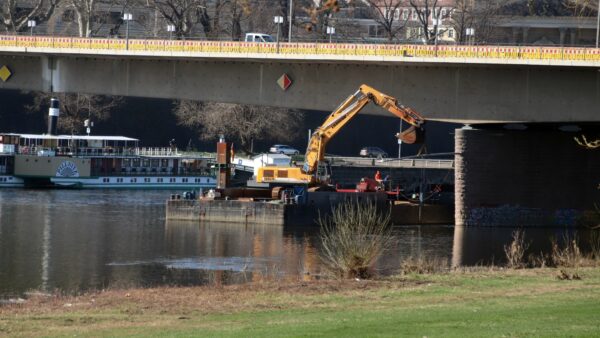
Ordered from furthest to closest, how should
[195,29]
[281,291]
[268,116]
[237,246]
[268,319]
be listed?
1. [195,29]
2. [268,116]
3. [237,246]
4. [281,291]
5. [268,319]

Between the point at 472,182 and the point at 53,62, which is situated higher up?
the point at 53,62

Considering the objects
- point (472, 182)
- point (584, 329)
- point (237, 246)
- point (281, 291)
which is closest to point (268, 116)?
point (472, 182)

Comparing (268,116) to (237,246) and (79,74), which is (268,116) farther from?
(237,246)

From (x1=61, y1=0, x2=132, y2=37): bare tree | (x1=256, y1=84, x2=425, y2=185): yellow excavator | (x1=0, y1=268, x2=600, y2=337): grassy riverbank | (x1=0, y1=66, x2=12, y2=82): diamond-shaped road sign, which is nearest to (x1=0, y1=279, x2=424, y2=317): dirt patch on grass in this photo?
(x1=0, y1=268, x2=600, y2=337): grassy riverbank

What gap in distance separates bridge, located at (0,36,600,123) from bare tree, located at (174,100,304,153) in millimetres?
42538

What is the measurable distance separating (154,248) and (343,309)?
2546 centimetres

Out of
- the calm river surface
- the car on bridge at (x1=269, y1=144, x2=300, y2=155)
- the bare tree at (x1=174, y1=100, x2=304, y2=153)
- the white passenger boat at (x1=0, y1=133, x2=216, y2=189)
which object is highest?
the bare tree at (x1=174, y1=100, x2=304, y2=153)

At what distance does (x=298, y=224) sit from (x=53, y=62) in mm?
14319

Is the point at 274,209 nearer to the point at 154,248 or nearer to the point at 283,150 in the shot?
the point at 154,248

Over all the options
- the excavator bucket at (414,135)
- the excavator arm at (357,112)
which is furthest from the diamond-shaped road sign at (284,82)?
the excavator bucket at (414,135)

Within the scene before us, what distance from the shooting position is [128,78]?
58.5m

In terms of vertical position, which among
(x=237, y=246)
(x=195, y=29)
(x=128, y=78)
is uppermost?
(x=195, y=29)

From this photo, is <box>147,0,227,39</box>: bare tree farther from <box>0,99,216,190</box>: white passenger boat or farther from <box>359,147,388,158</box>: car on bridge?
<box>359,147,388,158</box>: car on bridge

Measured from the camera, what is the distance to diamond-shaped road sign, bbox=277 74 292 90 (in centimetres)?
5656
